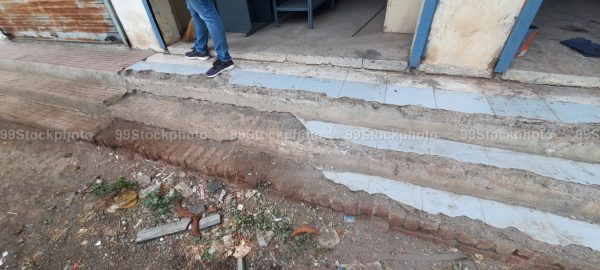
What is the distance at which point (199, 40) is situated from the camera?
360 cm

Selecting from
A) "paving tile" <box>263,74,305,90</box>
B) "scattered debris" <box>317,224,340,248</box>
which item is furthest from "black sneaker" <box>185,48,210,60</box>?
"scattered debris" <box>317,224,340,248</box>

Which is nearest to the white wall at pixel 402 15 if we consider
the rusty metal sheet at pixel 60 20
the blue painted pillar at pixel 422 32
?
the blue painted pillar at pixel 422 32

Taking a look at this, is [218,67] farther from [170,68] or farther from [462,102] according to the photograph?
[462,102]

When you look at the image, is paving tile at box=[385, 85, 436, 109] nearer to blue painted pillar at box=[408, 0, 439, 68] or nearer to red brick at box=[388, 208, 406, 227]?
blue painted pillar at box=[408, 0, 439, 68]

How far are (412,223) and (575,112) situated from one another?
1756mm

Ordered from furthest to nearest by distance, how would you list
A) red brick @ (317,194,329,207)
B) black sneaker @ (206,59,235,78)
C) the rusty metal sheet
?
1. the rusty metal sheet
2. black sneaker @ (206,59,235,78)
3. red brick @ (317,194,329,207)

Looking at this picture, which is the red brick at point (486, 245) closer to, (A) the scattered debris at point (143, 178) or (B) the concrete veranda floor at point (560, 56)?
(B) the concrete veranda floor at point (560, 56)

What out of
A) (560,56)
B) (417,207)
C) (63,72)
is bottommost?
(417,207)

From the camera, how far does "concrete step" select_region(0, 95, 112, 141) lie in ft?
11.3

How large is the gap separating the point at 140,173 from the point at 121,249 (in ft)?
2.83

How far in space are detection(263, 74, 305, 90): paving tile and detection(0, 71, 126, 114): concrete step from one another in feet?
6.70

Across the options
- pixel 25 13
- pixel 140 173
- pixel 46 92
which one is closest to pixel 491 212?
pixel 140 173

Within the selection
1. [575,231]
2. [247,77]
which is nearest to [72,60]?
[247,77]

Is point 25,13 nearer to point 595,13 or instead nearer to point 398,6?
Result: point 398,6
